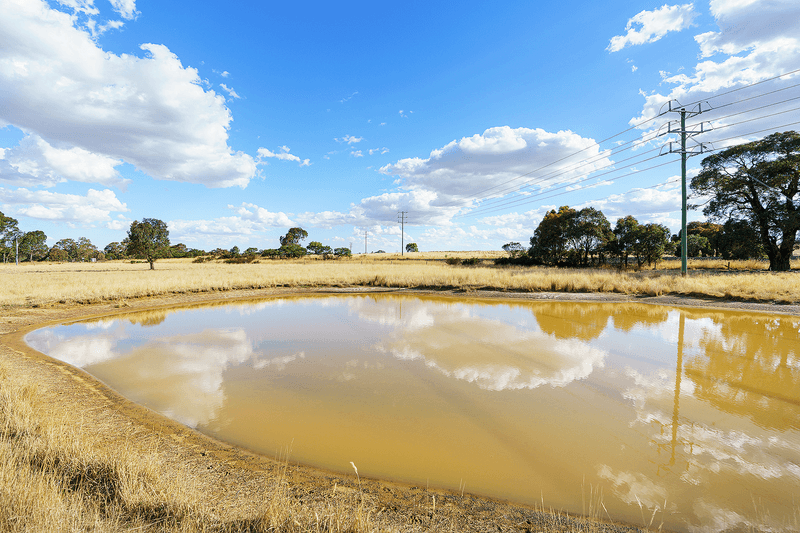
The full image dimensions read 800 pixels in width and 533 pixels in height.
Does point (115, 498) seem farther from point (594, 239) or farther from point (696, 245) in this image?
point (696, 245)

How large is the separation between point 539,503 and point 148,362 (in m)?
9.93

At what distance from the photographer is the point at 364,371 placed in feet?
26.7

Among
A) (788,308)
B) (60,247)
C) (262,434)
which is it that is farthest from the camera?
(60,247)

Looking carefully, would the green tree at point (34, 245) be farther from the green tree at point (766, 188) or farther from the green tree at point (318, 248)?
the green tree at point (766, 188)

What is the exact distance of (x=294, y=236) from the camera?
10331cm

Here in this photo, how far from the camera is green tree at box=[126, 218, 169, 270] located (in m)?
43.5

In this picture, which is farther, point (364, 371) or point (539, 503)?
point (364, 371)

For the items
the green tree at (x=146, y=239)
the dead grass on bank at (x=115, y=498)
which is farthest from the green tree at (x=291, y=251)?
the dead grass on bank at (x=115, y=498)

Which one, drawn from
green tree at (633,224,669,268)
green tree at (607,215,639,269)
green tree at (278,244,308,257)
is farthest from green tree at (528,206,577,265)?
green tree at (278,244,308,257)

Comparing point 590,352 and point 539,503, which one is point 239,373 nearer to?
point 539,503

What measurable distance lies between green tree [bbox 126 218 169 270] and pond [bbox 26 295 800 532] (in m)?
36.8

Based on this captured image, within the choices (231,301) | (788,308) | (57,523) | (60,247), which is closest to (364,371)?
(57,523)

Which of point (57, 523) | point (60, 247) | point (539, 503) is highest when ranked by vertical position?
point (60, 247)

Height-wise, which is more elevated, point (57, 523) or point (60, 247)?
point (60, 247)
